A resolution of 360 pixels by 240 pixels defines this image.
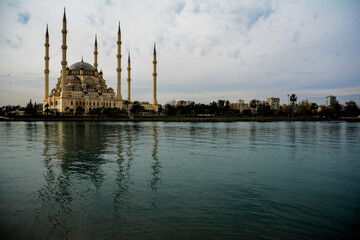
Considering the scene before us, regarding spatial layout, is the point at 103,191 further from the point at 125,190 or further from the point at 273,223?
the point at 273,223

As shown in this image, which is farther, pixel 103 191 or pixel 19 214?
pixel 103 191

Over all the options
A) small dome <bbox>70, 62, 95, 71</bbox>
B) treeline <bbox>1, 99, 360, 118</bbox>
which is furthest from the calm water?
small dome <bbox>70, 62, 95, 71</bbox>

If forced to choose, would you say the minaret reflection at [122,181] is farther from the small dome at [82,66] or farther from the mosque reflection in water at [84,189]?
the small dome at [82,66]

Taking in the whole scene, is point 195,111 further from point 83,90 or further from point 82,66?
point 82,66

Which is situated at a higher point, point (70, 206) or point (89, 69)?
point (89, 69)

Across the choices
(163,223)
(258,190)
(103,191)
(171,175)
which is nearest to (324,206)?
(258,190)

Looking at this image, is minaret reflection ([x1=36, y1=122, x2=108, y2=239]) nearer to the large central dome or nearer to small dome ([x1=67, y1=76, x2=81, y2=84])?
small dome ([x1=67, y1=76, x2=81, y2=84])

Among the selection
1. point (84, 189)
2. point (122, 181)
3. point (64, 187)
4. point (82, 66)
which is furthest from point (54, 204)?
point (82, 66)

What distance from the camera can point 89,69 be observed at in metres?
130

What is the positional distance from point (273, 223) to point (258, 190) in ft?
10.3

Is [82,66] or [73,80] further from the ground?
[82,66]

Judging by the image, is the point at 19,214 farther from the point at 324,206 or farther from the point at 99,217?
the point at 324,206

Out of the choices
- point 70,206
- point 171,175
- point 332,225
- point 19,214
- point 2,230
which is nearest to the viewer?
point 2,230

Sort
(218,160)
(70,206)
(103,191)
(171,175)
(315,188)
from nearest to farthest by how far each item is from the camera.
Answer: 1. (70,206)
2. (103,191)
3. (315,188)
4. (171,175)
5. (218,160)
